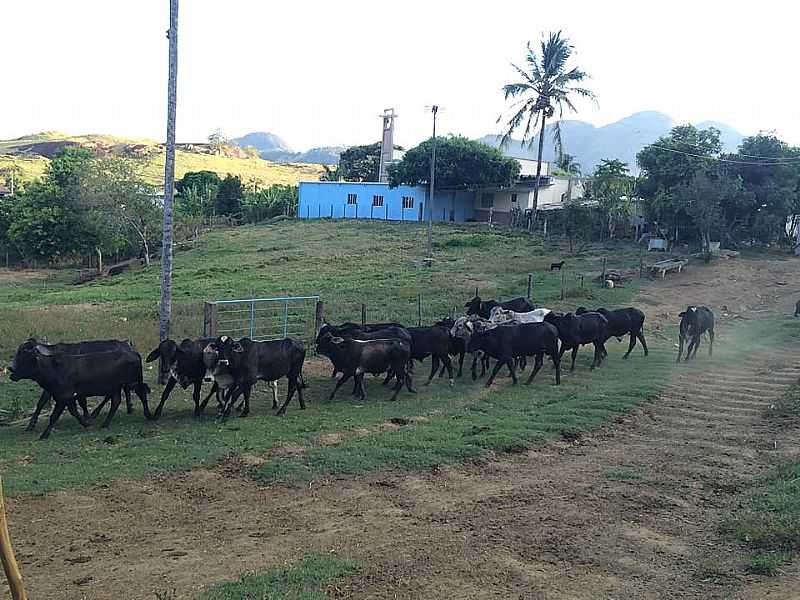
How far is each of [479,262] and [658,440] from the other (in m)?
24.5

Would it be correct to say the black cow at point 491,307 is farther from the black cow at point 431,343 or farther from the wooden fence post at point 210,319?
the wooden fence post at point 210,319

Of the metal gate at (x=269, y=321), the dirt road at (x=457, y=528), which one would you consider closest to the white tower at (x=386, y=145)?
the metal gate at (x=269, y=321)

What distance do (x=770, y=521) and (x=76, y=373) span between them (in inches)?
387

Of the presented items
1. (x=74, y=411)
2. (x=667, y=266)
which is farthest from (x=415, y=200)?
(x=74, y=411)

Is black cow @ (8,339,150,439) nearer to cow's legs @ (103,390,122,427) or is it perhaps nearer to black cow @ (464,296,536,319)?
cow's legs @ (103,390,122,427)

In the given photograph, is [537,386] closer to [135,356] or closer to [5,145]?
[135,356]

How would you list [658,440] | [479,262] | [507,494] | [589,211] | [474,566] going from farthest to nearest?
[589,211]
[479,262]
[658,440]
[507,494]
[474,566]

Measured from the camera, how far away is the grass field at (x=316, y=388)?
33.3 ft

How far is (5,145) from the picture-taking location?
491 feet

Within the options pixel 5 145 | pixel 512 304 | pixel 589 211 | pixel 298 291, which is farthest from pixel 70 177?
pixel 5 145

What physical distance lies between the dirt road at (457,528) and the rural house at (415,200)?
46.8 meters

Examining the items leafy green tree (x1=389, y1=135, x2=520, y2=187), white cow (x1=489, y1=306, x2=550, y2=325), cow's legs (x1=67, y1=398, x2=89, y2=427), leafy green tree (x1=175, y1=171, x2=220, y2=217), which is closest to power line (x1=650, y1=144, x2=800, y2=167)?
leafy green tree (x1=389, y1=135, x2=520, y2=187)

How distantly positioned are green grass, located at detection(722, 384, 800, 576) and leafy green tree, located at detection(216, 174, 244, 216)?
6102cm

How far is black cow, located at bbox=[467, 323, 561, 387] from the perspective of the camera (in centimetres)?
1569
